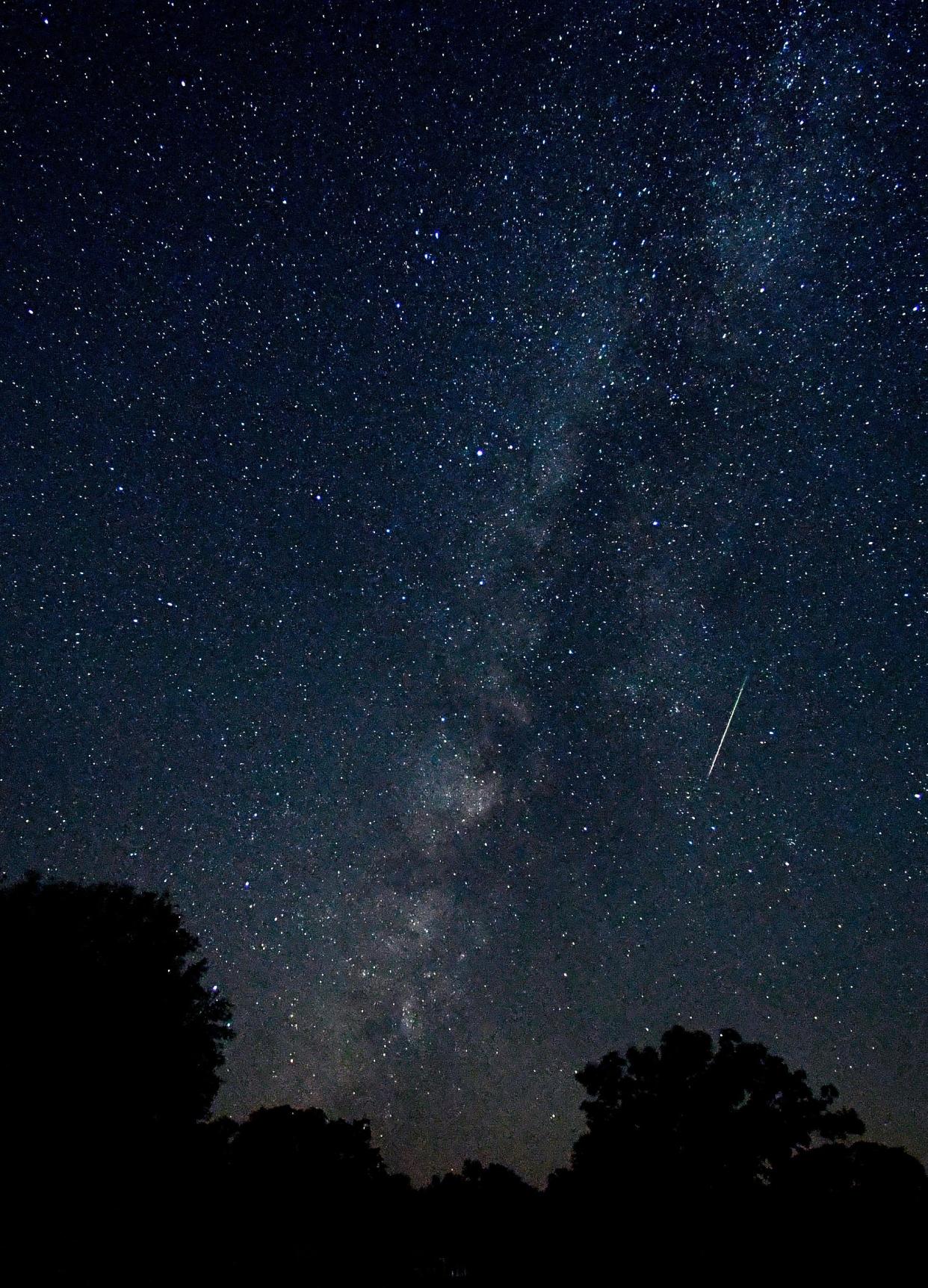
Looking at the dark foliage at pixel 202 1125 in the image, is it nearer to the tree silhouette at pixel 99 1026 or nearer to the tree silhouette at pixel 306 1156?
the tree silhouette at pixel 99 1026

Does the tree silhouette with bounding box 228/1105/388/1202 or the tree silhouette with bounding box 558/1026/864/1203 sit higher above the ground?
the tree silhouette with bounding box 558/1026/864/1203

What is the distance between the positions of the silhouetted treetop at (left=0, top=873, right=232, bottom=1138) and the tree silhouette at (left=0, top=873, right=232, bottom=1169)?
0.02 meters

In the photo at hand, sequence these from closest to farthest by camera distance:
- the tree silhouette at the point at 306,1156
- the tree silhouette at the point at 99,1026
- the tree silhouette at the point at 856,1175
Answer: the tree silhouette at the point at 99,1026
the tree silhouette at the point at 856,1175
the tree silhouette at the point at 306,1156

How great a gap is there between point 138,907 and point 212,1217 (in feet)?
32.4

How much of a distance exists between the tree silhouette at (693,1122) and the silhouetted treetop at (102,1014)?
11.7 metres

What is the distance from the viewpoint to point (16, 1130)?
49.4ft

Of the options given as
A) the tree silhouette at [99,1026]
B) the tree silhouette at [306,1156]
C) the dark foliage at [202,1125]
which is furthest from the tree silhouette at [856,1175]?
the tree silhouette at [306,1156]

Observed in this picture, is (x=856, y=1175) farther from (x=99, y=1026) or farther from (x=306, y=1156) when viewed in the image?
(x=306, y=1156)

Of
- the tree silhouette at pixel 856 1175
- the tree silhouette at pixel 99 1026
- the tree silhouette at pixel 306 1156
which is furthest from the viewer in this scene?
the tree silhouette at pixel 306 1156

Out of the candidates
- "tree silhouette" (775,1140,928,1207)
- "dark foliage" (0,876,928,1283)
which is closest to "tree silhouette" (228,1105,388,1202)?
"dark foliage" (0,876,928,1283)

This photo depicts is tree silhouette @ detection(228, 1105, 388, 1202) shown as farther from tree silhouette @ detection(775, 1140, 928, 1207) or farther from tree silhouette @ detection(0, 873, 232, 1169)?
tree silhouette @ detection(775, 1140, 928, 1207)

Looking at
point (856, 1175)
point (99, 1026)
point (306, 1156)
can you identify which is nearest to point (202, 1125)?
point (99, 1026)

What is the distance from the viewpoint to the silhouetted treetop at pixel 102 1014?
51.5 feet

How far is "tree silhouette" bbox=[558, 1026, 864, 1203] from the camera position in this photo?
68.9 ft
